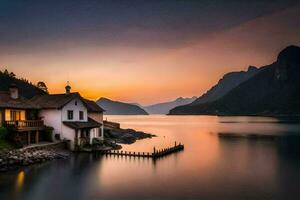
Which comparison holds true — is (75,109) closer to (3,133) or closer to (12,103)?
(12,103)

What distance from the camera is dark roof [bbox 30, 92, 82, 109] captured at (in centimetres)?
5462

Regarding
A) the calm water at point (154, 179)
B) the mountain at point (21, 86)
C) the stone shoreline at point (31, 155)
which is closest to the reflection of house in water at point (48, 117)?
the stone shoreline at point (31, 155)

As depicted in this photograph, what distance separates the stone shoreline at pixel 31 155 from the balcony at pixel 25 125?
12.4 feet

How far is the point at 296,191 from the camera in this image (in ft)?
109

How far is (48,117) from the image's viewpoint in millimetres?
55125

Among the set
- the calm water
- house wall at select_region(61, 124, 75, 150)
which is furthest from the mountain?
the calm water

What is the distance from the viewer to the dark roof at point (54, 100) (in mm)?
54625

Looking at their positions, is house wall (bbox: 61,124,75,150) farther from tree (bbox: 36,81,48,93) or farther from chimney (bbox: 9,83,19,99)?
tree (bbox: 36,81,48,93)

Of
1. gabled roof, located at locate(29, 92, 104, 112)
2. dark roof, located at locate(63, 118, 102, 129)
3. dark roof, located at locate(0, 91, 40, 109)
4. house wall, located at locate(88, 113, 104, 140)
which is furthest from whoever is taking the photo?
house wall, located at locate(88, 113, 104, 140)

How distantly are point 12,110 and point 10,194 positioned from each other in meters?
23.0

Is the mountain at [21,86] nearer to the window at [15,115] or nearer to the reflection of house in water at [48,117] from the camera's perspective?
the reflection of house in water at [48,117]

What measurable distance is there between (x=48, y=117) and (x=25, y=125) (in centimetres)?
540

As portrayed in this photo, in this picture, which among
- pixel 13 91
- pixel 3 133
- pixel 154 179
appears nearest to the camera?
pixel 154 179

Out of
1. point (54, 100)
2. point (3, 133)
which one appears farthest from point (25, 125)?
point (54, 100)
